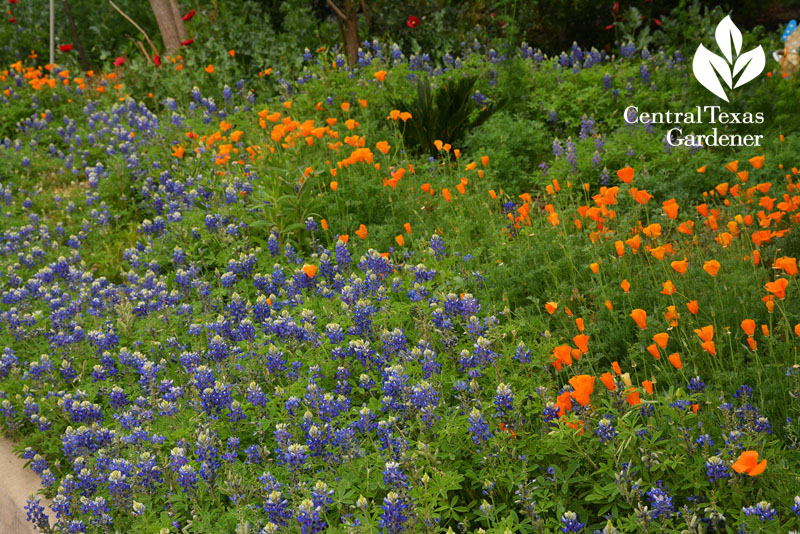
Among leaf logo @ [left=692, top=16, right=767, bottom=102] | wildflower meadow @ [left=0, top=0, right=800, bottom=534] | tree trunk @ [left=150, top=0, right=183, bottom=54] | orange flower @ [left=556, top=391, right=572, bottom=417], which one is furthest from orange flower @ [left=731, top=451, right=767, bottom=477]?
tree trunk @ [left=150, top=0, right=183, bottom=54]

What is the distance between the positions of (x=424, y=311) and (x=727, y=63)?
16.5 ft

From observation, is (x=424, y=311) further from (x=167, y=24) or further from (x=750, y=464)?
(x=167, y=24)

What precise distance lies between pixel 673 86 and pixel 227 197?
4.70 m

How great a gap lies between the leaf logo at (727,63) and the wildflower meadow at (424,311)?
142 millimetres

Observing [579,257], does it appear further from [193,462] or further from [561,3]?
[561,3]

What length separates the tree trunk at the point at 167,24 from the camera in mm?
11008

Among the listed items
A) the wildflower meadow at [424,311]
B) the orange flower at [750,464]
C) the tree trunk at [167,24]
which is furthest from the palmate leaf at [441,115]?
the tree trunk at [167,24]

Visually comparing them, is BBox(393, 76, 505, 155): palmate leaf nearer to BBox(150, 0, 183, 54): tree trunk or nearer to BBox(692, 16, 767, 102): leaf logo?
BBox(692, 16, 767, 102): leaf logo

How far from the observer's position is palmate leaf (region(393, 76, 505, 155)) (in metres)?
6.80

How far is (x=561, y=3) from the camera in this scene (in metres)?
9.96

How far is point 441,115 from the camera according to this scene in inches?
269

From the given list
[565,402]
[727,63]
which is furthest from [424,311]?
[727,63]

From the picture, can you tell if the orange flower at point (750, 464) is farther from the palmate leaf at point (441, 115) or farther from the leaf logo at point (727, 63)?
the leaf logo at point (727, 63)

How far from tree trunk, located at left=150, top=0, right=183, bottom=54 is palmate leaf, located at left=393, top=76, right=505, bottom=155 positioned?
5649 millimetres
